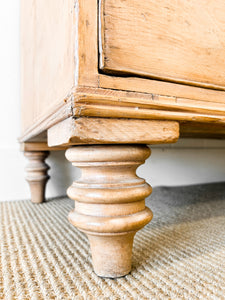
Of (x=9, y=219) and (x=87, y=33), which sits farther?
(x=9, y=219)

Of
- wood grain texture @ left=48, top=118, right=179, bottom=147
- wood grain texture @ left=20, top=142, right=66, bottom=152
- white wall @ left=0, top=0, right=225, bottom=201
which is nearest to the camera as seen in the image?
wood grain texture @ left=48, top=118, right=179, bottom=147

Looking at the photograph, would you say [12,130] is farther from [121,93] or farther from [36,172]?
[121,93]

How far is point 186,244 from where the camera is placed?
1.45 ft

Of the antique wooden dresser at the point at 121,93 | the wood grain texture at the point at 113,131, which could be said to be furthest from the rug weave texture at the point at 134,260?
the wood grain texture at the point at 113,131

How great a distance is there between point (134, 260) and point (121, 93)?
0.77 ft

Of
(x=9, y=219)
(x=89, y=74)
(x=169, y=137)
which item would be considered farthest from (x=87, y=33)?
(x=9, y=219)

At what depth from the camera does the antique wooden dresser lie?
0.88 feet

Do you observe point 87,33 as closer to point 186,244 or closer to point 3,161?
point 186,244

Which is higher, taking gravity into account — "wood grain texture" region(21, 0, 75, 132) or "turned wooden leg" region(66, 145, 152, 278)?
"wood grain texture" region(21, 0, 75, 132)

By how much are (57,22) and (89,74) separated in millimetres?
118

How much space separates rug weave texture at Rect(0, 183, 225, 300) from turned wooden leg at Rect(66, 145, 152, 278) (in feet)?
0.15

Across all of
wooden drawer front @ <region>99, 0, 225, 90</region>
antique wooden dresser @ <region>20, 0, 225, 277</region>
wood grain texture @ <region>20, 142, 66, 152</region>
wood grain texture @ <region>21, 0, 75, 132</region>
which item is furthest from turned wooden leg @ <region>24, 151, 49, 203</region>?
wooden drawer front @ <region>99, 0, 225, 90</region>

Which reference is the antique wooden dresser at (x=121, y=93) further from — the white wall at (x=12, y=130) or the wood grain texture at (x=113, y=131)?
the white wall at (x=12, y=130)

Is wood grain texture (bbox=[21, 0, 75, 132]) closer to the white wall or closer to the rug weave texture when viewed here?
the rug weave texture
